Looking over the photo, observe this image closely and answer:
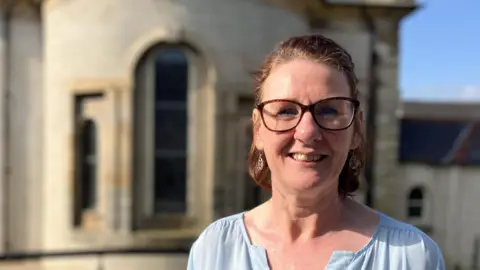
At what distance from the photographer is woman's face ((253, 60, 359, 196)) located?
1087 mm

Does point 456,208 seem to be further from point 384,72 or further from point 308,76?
point 308,76

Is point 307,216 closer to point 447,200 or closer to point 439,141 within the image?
point 447,200

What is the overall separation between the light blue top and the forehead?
37cm

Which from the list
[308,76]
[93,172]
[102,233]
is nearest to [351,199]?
[308,76]

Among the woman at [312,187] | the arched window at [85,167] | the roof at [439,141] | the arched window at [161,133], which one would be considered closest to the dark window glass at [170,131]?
the arched window at [161,133]

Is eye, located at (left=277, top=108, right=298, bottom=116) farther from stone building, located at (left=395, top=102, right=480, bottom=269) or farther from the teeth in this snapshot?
stone building, located at (left=395, top=102, right=480, bottom=269)

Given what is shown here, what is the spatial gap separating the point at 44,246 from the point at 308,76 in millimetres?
6150

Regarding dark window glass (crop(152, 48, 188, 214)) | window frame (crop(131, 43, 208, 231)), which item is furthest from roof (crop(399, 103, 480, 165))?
dark window glass (crop(152, 48, 188, 214))

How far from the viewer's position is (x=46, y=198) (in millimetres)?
6227

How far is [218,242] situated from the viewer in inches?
48.2

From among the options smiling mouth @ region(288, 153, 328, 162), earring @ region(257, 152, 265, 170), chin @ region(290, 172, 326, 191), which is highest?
smiling mouth @ region(288, 153, 328, 162)

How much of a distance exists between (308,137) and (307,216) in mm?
226

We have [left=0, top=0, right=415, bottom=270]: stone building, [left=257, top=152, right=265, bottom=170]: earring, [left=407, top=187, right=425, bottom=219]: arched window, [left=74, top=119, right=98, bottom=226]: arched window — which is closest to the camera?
[left=257, top=152, right=265, bottom=170]: earring

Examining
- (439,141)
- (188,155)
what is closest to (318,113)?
(188,155)
